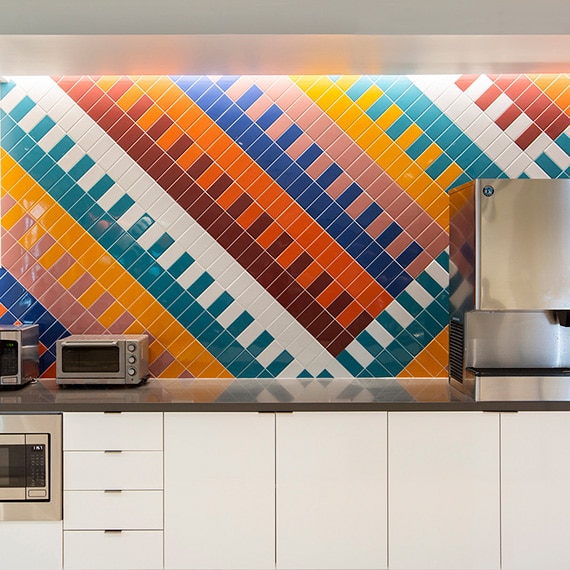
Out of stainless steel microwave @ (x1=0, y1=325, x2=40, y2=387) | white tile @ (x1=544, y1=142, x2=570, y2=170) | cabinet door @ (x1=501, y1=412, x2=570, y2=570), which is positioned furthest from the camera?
white tile @ (x1=544, y1=142, x2=570, y2=170)

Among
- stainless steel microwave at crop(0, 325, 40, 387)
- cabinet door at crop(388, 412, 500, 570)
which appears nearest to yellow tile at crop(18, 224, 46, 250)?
stainless steel microwave at crop(0, 325, 40, 387)

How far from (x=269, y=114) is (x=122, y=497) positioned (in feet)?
5.96

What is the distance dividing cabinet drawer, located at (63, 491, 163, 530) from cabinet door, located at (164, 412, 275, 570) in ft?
0.19

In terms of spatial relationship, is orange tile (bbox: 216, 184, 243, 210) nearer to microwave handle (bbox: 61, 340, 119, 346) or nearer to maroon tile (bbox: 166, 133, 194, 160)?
maroon tile (bbox: 166, 133, 194, 160)

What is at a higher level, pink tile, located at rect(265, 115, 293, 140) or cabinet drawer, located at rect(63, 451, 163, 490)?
pink tile, located at rect(265, 115, 293, 140)

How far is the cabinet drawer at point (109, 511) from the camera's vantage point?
2.77m

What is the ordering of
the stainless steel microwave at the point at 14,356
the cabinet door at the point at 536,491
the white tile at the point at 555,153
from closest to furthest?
the cabinet door at the point at 536,491 < the stainless steel microwave at the point at 14,356 < the white tile at the point at 555,153

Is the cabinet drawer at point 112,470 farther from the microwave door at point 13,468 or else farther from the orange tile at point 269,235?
the orange tile at point 269,235

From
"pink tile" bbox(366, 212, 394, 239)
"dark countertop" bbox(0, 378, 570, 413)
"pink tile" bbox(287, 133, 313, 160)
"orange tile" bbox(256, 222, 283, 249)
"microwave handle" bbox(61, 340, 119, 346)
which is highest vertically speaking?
"pink tile" bbox(287, 133, 313, 160)

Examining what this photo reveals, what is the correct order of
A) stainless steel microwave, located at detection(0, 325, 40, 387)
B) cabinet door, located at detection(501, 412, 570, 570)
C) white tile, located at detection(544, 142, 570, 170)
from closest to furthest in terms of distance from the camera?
cabinet door, located at detection(501, 412, 570, 570)
stainless steel microwave, located at detection(0, 325, 40, 387)
white tile, located at detection(544, 142, 570, 170)

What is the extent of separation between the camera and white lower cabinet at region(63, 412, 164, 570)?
2.77 metres

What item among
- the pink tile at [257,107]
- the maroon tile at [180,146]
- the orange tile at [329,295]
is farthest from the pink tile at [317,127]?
the orange tile at [329,295]

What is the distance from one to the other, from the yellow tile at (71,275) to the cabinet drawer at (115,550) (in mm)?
1169

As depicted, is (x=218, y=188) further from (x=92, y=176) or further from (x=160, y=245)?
(x=92, y=176)
